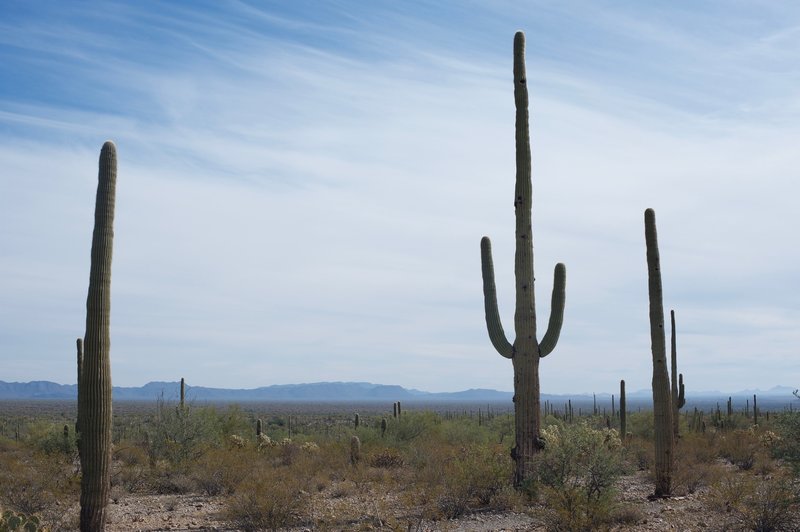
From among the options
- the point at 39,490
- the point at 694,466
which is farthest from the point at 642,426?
the point at 39,490

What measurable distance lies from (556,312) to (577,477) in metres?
3.87

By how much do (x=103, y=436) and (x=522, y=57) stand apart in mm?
10794

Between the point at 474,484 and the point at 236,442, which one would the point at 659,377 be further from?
the point at 236,442

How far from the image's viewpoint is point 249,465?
62.7 ft

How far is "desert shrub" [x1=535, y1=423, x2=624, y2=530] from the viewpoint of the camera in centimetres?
1193

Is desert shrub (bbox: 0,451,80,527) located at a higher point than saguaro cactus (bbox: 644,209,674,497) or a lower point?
lower

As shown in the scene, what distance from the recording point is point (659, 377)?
645 inches

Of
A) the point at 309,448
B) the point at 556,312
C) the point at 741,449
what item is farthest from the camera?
the point at 309,448

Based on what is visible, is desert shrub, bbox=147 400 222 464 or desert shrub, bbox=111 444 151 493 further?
desert shrub, bbox=147 400 222 464

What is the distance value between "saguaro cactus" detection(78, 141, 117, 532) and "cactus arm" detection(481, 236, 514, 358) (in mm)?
7415

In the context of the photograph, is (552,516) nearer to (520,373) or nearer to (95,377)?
(520,373)

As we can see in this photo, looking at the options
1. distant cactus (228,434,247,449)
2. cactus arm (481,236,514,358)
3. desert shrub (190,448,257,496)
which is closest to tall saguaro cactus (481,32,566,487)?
cactus arm (481,236,514,358)

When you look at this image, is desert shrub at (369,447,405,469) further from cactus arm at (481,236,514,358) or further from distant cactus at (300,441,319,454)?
cactus arm at (481,236,514,358)

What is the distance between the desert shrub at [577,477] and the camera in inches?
470
